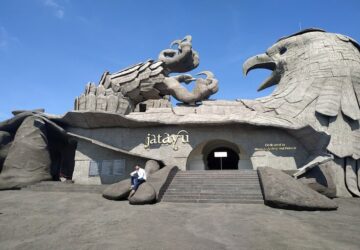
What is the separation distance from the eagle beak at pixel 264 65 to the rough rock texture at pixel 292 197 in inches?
565

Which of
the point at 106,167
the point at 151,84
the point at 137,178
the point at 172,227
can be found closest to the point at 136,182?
the point at 137,178

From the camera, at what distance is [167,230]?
18.4 feet

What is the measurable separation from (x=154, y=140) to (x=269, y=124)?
288 inches

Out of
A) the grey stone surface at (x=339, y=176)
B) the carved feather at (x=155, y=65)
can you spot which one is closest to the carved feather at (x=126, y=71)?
the carved feather at (x=155, y=65)

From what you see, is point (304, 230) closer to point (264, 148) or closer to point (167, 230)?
point (167, 230)

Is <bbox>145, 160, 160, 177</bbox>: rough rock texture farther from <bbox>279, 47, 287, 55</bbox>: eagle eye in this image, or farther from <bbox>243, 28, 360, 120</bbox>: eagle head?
<bbox>279, 47, 287, 55</bbox>: eagle eye

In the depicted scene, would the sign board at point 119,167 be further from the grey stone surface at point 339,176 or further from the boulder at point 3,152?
the grey stone surface at point 339,176

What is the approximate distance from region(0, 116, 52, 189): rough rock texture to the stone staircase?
848cm

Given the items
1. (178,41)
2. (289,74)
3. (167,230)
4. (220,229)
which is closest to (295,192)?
(220,229)

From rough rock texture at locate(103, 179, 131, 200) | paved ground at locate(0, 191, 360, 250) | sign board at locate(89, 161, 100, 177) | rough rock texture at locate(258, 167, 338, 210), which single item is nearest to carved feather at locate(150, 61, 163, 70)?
sign board at locate(89, 161, 100, 177)

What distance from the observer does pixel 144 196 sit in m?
9.15

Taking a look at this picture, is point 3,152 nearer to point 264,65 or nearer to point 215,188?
point 215,188

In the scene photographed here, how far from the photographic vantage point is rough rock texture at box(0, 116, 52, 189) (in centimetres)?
1404

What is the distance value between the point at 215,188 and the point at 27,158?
36.9 feet
